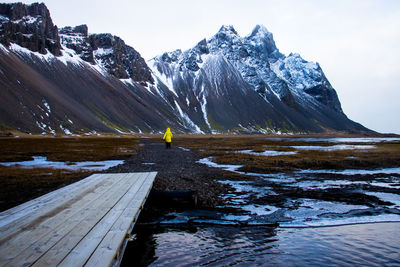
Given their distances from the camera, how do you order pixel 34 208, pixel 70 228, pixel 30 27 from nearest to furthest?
pixel 70 228 → pixel 34 208 → pixel 30 27

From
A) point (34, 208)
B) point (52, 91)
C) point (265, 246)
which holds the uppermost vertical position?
point (52, 91)

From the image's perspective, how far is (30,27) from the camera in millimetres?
179500

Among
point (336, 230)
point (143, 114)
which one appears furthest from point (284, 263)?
point (143, 114)

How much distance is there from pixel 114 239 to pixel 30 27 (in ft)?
698

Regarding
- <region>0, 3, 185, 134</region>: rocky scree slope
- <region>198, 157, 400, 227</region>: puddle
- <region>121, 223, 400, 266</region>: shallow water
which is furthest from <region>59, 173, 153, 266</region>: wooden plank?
<region>0, 3, 185, 134</region>: rocky scree slope

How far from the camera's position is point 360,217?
38.0 feet

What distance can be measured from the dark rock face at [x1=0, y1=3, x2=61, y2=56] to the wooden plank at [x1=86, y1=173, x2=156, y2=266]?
597ft

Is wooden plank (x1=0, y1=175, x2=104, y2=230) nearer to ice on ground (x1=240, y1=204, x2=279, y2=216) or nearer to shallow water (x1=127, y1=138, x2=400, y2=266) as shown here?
shallow water (x1=127, y1=138, x2=400, y2=266)

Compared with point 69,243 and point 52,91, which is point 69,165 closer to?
point 69,243

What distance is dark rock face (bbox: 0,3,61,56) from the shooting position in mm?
164750

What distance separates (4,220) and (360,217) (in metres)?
12.0

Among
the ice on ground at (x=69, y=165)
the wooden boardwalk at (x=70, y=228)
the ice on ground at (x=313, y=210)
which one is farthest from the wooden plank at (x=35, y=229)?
the ice on ground at (x=69, y=165)

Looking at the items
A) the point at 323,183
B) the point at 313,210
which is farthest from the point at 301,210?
the point at 323,183

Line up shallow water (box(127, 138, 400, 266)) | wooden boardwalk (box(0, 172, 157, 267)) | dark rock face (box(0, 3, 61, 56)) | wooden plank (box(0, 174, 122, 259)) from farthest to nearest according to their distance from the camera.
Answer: dark rock face (box(0, 3, 61, 56)) → shallow water (box(127, 138, 400, 266)) → wooden plank (box(0, 174, 122, 259)) → wooden boardwalk (box(0, 172, 157, 267))
